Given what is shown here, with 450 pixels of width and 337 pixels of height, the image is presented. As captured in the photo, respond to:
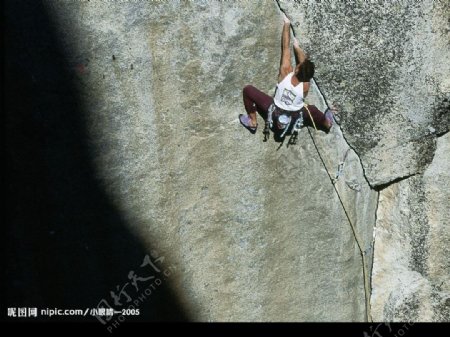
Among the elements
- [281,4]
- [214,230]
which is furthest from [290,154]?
[281,4]

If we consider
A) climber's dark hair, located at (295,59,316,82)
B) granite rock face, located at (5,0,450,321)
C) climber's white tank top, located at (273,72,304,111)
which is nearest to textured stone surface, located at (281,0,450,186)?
granite rock face, located at (5,0,450,321)

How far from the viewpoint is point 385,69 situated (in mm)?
4105

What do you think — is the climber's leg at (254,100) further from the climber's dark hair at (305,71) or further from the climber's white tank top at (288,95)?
the climber's dark hair at (305,71)

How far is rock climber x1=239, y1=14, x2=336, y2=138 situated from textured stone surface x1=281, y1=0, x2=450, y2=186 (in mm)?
108

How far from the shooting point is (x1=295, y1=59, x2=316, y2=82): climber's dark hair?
157 inches

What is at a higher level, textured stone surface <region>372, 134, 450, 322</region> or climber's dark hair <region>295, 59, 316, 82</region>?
climber's dark hair <region>295, 59, 316, 82</region>

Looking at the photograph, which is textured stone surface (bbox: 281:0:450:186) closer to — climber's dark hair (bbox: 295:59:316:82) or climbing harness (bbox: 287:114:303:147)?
climber's dark hair (bbox: 295:59:316:82)

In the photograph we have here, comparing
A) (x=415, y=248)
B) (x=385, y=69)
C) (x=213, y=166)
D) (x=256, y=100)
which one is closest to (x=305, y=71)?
(x=256, y=100)

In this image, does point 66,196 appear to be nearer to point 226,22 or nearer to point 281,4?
point 226,22

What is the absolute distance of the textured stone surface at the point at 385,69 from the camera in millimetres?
3945

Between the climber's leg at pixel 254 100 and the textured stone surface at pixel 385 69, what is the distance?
1.22ft

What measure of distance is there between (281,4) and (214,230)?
140 cm

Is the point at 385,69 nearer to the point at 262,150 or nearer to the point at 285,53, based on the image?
the point at 285,53

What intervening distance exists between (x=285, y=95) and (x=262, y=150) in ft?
1.27
